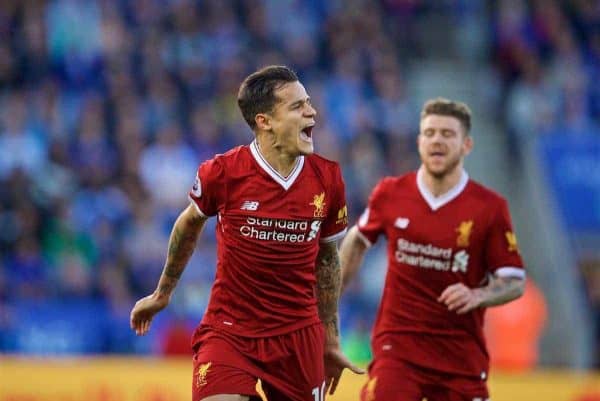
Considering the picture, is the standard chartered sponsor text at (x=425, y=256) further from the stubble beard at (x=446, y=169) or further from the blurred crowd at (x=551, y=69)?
the blurred crowd at (x=551, y=69)

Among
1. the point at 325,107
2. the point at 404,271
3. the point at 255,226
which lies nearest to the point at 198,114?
the point at 325,107

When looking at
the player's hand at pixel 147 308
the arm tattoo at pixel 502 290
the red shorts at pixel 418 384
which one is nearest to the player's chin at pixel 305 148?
the player's hand at pixel 147 308

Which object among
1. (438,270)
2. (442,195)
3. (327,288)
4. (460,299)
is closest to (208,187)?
(327,288)

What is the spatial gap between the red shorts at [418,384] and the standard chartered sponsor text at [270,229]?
52.8 inches

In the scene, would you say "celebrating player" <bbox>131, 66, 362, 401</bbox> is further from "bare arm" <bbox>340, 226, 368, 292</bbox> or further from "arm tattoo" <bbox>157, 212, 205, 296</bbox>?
"bare arm" <bbox>340, 226, 368, 292</bbox>

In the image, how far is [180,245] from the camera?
21.9 ft

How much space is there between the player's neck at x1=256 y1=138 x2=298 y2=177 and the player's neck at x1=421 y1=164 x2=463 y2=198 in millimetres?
1449

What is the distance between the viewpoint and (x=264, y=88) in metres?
6.56

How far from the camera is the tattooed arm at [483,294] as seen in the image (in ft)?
23.6

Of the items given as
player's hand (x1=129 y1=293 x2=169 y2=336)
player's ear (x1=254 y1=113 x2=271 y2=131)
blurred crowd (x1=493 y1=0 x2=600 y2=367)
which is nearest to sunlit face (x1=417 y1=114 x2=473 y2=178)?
player's ear (x1=254 y1=113 x2=271 y2=131)

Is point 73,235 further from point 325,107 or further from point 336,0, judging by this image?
point 336,0

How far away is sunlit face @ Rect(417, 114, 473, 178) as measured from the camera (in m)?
7.71

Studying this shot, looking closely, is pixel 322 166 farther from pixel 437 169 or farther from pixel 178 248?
pixel 437 169

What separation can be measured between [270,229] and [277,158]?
1.19 feet
